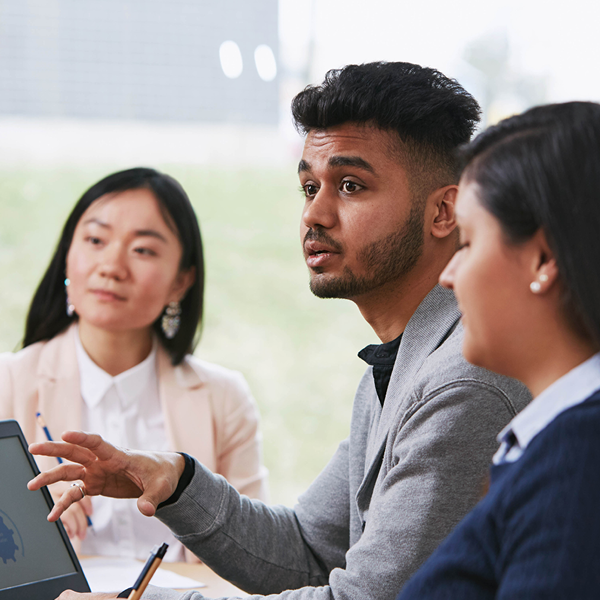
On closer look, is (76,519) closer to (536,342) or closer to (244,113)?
(536,342)

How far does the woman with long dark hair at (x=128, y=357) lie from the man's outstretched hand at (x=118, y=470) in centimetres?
64

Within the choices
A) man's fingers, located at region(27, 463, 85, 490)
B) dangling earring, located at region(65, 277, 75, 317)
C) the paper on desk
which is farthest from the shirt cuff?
dangling earring, located at region(65, 277, 75, 317)

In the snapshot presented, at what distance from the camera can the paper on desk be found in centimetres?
125

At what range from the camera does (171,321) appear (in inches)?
76.2

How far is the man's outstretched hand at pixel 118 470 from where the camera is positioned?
1000mm

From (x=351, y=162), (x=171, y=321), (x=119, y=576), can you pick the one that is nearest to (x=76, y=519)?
(x=119, y=576)

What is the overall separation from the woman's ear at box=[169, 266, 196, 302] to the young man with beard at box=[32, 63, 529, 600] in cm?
76

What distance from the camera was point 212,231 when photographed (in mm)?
3668

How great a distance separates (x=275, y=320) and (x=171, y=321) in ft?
5.70

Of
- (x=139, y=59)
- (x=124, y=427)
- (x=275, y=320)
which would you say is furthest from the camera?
(x=275, y=320)

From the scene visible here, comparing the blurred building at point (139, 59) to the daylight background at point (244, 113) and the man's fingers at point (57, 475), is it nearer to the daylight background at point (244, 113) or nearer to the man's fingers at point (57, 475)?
the daylight background at point (244, 113)

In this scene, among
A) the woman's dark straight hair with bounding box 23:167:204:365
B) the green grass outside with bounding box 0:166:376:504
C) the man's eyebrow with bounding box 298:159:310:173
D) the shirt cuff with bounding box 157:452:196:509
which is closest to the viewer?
the shirt cuff with bounding box 157:452:196:509

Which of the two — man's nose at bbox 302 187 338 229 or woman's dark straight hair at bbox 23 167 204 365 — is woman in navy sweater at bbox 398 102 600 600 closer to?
man's nose at bbox 302 187 338 229

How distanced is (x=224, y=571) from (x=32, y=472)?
370mm
